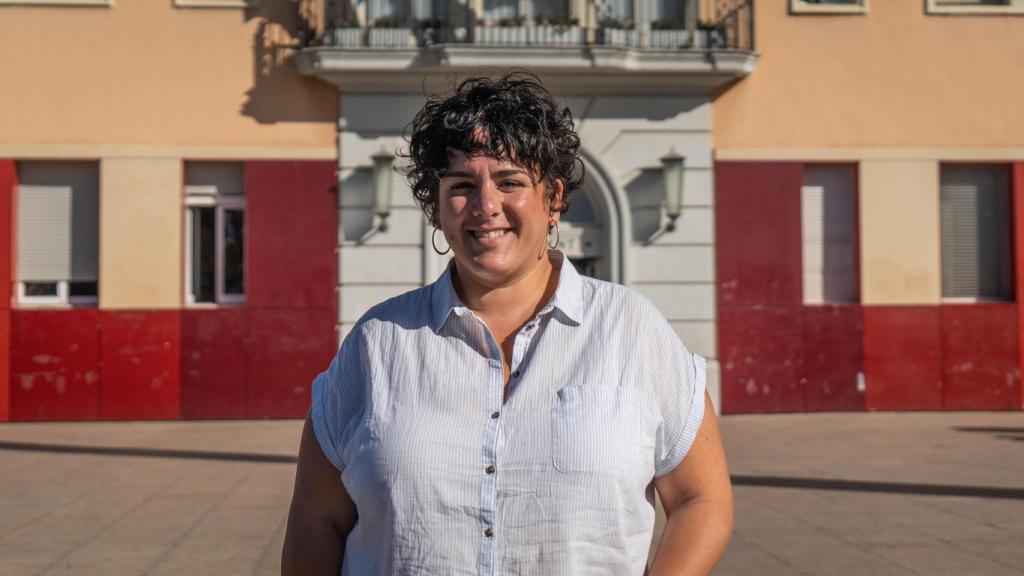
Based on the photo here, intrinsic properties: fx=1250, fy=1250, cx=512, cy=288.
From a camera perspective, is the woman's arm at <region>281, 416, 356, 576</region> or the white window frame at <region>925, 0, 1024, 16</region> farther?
the white window frame at <region>925, 0, 1024, 16</region>

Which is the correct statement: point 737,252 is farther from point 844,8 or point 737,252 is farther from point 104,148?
point 104,148

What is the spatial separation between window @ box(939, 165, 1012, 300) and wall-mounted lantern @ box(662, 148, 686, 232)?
3780 millimetres

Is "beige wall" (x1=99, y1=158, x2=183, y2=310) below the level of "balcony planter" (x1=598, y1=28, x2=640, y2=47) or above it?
below

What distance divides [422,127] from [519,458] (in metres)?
0.75

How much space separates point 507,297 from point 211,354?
14109 mm

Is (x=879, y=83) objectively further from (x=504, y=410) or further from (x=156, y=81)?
(x=504, y=410)

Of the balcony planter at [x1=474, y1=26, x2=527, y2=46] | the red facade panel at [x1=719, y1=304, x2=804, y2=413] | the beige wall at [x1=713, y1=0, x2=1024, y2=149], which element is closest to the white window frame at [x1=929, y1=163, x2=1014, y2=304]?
the beige wall at [x1=713, y1=0, x2=1024, y2=149]

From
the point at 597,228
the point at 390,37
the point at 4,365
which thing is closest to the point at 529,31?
the point at 390,37

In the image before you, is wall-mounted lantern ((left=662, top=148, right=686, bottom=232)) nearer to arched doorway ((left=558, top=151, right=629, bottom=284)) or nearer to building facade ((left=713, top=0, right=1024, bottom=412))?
arched doorway ((left=558, top=151, right=629, bottom=284))

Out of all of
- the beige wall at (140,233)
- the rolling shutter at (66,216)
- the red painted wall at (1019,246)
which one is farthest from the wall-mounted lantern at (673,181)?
the rolling shutter at (66,216)

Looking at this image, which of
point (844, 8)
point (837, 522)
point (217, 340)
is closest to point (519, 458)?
point (837, 522)

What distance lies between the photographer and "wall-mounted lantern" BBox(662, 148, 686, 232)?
16.0 metres

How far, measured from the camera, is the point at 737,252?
54.2ft

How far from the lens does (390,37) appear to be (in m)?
15.9
